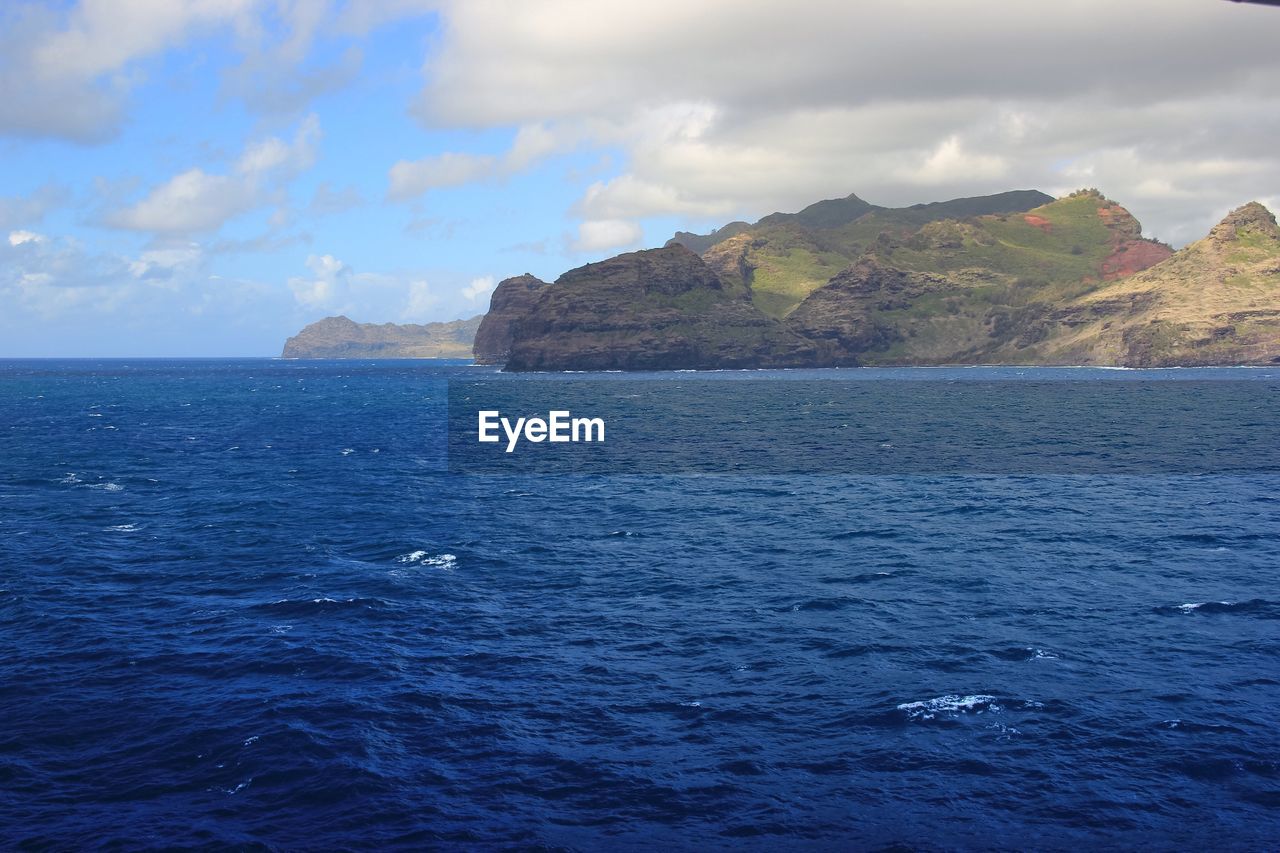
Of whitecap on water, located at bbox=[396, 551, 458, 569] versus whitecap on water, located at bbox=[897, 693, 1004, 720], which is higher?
whitecap on water, located at bbox=[396, 551, 458, 569]

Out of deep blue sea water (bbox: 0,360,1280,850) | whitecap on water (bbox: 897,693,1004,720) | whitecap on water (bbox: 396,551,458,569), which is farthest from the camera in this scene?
whitecap on water (bbox: 396,551,458,569)

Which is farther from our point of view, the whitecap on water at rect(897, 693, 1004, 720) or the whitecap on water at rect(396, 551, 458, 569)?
the whitecap on water at rect(396, 551, 458, 569)

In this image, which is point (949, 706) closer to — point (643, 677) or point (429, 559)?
point (643, 677)

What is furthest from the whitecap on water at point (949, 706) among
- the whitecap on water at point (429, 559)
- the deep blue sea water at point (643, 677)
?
the whitecap on water at point (429, 559)

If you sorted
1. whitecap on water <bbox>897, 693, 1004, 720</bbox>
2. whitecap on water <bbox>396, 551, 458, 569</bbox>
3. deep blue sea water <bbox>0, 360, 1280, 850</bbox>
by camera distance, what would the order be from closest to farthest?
deep blue sea water <bbox>0, 360, 1280, 850</bbox>
whitecap on water <bbox>897, 693, 1004, 720</bbox>
whitecap on water <bbox>396, 551, 458, 569</bbox>

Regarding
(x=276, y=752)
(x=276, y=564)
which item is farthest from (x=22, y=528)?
(x=276, y=752)

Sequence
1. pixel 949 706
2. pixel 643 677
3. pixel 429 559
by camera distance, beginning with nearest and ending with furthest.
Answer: pixel 949 706 → pixel 643 677 → pixel 429 559

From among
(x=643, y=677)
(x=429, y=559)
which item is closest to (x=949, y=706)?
(x=643, y=677)

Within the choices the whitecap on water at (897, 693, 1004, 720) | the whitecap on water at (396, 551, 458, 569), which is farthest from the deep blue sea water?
the whitecap on water at (396, 551, 458, 569)

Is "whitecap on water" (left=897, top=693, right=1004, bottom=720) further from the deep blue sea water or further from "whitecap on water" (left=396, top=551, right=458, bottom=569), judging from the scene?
"whitecap on water" (left=396, top=551, right=458, bottom=569)

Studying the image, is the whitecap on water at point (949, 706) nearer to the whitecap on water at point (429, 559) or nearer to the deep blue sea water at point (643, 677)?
the deep blue sea water at point (643, 677)
